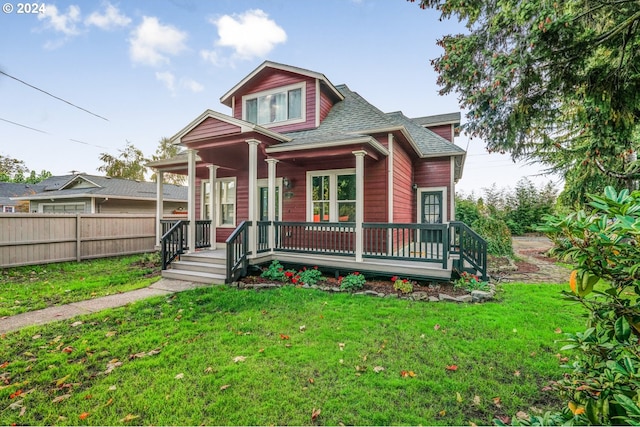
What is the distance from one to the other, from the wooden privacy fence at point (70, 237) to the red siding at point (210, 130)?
573cm

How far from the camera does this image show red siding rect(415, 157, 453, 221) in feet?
34.1

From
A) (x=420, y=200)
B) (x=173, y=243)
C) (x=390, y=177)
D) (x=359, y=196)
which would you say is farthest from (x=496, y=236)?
(x=173, y=243)

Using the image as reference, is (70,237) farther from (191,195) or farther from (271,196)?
(271,196)

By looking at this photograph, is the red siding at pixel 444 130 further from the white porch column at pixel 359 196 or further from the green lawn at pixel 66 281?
the green lawn at pixel 66 281

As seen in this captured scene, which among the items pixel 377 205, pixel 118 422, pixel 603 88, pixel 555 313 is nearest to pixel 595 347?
pixel 118 422

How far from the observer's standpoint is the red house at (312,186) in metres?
6.67

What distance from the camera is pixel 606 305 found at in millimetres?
1363

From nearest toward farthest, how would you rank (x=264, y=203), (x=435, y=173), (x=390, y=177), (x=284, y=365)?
(x=284, y=365) → (x=390, y=177) → (x=264, y=203) → (x=435, y=173)

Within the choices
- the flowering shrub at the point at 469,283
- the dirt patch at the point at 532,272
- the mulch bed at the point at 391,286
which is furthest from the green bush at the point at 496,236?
the mulch bed at the point at 391,286

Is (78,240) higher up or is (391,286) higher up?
(78,240)

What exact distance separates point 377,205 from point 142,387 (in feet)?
21.4

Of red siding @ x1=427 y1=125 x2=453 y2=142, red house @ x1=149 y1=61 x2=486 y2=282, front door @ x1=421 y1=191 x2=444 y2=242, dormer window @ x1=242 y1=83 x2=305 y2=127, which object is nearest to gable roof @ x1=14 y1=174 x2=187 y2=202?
dormer window @ x1=242 y1=83 x2=305 y2=127

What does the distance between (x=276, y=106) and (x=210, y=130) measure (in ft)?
11.1

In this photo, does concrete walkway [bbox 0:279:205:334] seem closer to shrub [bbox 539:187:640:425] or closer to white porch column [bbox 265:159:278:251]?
Result: white porch column [bbox 265:159:278:251]
